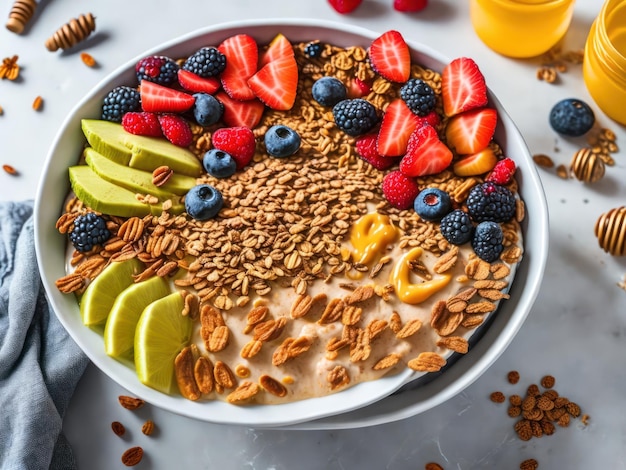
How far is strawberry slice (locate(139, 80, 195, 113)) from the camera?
1901mm

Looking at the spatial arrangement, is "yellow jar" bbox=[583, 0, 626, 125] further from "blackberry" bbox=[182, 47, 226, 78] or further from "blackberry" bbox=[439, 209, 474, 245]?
"blackberry" bbox=[182, 47, 226, 78]

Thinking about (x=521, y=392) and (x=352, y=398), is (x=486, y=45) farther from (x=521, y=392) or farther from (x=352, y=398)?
(x=352, y=398)

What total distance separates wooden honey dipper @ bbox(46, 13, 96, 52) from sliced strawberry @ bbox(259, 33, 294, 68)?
628mm

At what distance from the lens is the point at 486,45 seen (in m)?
2.29

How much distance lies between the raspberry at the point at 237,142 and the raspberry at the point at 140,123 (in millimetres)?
153

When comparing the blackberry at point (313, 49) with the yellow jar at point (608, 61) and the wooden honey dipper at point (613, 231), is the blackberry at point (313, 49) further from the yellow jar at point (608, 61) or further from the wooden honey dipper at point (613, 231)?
the wooden honey dipper at point (613, 231)

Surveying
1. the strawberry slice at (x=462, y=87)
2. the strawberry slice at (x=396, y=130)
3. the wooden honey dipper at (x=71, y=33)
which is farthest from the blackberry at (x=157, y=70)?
the strawberry slice at (x=462, y=87)

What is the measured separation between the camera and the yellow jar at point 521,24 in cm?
211

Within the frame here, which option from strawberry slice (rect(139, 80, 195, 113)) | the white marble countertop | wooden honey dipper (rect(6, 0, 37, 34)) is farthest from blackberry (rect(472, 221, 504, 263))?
wooden honey dipper (rect(6, 0, 37, 34))

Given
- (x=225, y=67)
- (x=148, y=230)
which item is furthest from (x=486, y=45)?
(x=148, y=230)

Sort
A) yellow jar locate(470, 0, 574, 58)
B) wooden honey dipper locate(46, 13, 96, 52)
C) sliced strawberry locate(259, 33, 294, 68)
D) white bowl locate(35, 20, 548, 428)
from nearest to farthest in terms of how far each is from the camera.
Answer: white bowl locate(35, 20, 548, 428), sliced strawberry locate(259, 33, 294, 68), yellow jar locate(470, 0, 574, 58), wooden honey dipper locate(46, 13, 96, 52)

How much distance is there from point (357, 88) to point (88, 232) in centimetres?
77

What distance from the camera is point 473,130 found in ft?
6.18

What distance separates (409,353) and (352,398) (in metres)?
0.17
